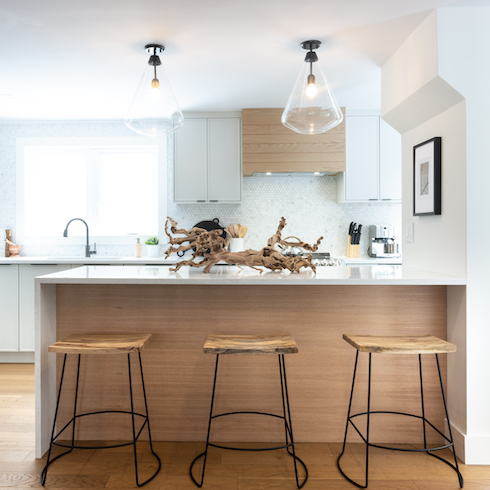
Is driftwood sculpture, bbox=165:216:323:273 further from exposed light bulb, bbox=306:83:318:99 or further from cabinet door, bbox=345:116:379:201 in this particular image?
cabinet door, bbox=345:116:379:201

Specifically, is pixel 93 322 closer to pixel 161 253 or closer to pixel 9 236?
pixel 161 253

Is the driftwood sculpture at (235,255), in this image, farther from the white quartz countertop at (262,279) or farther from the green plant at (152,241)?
the green plant at (152,241)

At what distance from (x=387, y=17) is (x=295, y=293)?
1637mm

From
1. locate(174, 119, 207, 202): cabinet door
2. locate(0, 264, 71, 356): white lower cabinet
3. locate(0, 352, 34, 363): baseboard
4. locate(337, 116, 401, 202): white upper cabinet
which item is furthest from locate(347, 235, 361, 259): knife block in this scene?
locate(0, 352, 34, 363): baseboard

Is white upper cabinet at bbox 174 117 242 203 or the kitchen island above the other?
white upper cabinet at bbox 174 117 242 203

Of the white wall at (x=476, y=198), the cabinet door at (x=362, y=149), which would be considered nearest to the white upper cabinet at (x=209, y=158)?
the cabinet door at (x=362, y=149)

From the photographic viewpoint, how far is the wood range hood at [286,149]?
14.0ft

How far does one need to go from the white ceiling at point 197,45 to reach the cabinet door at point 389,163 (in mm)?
436

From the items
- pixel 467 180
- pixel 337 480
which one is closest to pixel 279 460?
pixel 337 480

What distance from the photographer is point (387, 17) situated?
2465 millimetres

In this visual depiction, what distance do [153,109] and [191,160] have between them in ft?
5.55

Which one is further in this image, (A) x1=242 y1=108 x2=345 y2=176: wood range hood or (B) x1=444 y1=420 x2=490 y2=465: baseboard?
(A) x1=242 y1=108 x2=345 y2=176: wood range hood

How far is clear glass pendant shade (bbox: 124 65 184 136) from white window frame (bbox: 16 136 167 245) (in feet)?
6.48

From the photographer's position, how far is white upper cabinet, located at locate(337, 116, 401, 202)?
4.35 metres
